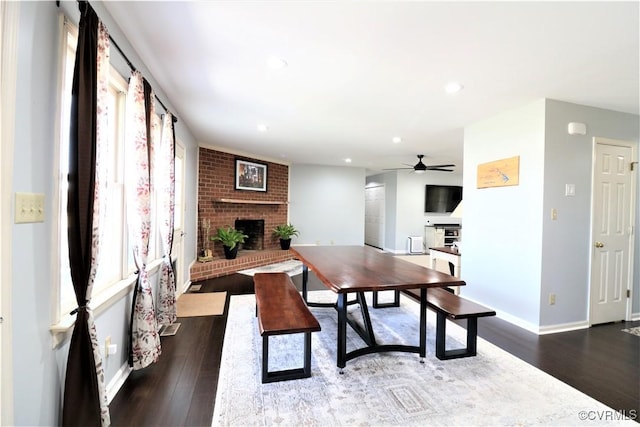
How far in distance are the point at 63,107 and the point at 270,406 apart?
1.89m

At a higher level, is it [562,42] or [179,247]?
[562,42]

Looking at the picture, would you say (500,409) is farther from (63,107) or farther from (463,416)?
(63,107)

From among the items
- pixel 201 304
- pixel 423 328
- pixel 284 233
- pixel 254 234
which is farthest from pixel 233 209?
pixel 423 328

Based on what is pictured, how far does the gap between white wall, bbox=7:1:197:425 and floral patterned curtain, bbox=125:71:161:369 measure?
66 cm

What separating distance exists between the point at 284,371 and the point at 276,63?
222cm

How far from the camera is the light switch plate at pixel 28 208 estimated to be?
3.49 feet

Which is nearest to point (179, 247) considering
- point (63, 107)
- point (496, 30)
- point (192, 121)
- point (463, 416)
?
point (192, 121)

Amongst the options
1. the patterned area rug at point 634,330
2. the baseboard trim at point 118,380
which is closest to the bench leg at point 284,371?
the baseboard trim at point 118,380

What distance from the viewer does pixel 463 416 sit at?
5.51 ft

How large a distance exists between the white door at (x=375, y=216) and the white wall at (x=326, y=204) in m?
1.09

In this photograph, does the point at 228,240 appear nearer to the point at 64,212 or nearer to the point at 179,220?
the point at 179,220

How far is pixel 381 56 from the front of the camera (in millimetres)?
2074

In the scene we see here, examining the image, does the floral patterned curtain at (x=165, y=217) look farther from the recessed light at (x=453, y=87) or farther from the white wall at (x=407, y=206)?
the white wall at (x=407, y=206)

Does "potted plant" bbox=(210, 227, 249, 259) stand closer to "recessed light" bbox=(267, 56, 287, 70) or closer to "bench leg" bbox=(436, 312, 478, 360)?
"recessed light" bbox=(267, 56, 287, 70)
